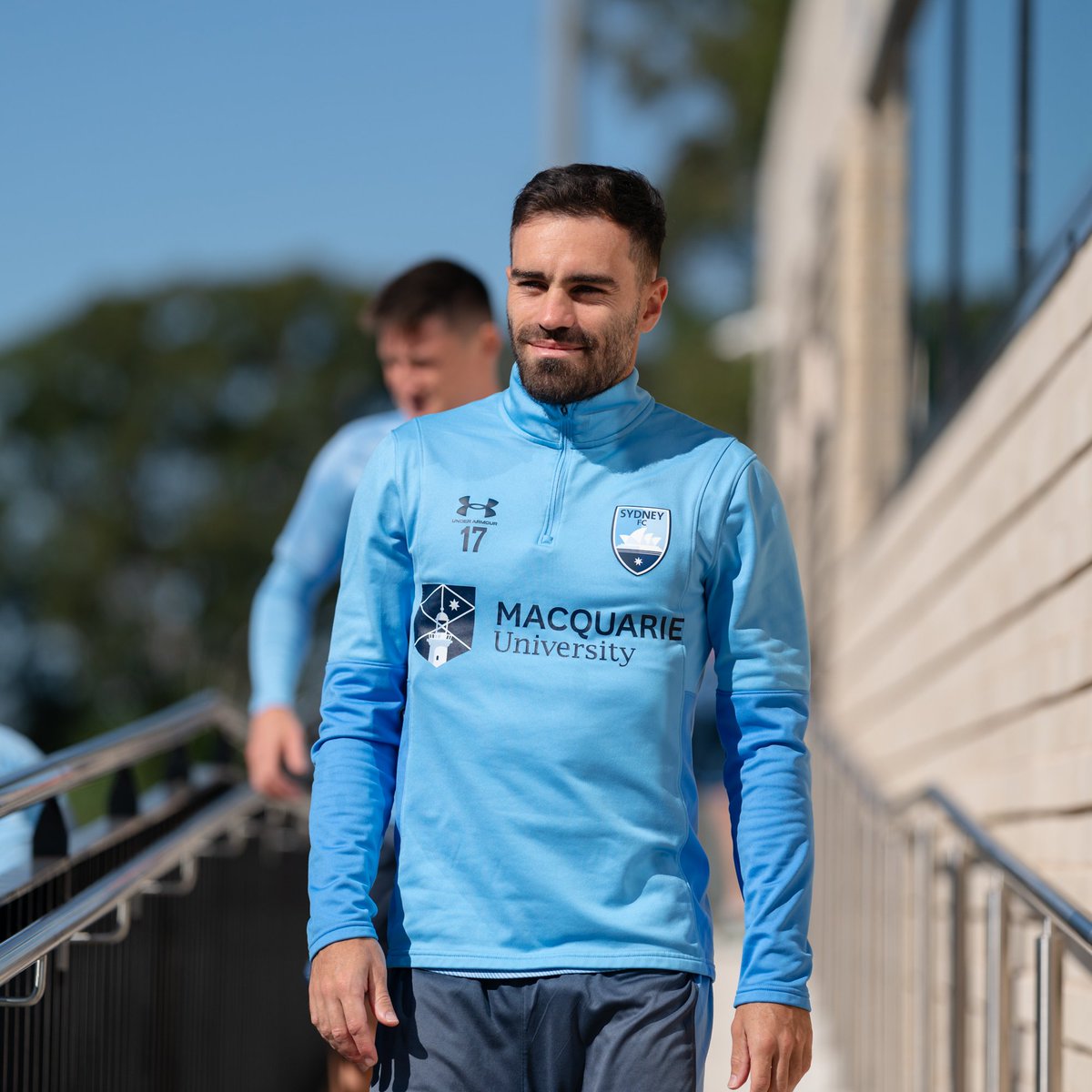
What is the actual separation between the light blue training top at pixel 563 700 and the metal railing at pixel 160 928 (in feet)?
2.23

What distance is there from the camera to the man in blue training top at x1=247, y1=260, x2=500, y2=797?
379 centimetres

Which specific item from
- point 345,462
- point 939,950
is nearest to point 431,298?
point 345,462

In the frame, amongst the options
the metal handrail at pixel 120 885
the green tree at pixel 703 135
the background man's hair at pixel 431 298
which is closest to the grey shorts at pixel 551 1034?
the metal handrail at pixel 120 885

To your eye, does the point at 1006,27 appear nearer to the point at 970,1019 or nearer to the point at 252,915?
the point at 970,1019

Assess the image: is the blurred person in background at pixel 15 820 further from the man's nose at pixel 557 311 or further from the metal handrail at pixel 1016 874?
the metal handrail at pixel 1016 874

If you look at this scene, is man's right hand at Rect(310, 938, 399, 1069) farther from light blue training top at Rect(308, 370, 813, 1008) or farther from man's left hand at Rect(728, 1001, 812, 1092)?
man's left hand at Rect(728, 1001, 812, 1092)

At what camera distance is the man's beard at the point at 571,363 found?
2.44 meters

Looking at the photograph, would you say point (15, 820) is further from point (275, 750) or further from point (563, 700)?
point (563, 700)

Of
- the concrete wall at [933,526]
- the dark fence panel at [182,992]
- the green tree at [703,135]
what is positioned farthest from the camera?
the green tree at [703,135]

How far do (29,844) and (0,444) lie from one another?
1742 inches

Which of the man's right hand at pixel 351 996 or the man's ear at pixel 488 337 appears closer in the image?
the man's right hand at pixel 351 996

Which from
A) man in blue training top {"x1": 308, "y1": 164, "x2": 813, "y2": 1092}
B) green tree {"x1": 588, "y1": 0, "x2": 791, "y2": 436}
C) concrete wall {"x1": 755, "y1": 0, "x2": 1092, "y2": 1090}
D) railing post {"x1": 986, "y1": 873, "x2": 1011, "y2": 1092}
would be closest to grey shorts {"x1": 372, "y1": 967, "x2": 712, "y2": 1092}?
man in blue training top {"x1": 308, "y1": 164, "x2": 813, "y2": 1092}

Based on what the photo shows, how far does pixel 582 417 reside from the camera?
247cm

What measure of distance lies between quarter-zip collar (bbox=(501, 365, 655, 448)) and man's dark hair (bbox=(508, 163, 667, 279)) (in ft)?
0.59
